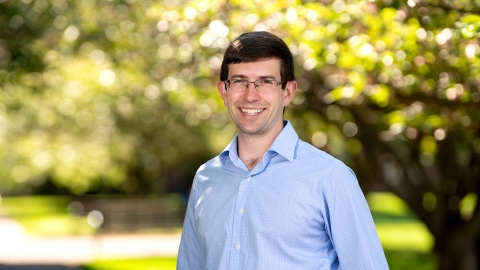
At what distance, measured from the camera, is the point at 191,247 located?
362 cm

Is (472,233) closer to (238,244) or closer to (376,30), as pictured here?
(376,30)

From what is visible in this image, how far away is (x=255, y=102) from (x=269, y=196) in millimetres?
376

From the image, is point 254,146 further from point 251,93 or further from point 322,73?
point 322,73

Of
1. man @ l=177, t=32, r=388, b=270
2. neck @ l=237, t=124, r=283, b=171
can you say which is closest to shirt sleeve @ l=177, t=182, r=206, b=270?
man @ l=177, t=32, r=388, b=270

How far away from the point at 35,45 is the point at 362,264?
29.5ft

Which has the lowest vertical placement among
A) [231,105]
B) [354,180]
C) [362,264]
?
[362,264]

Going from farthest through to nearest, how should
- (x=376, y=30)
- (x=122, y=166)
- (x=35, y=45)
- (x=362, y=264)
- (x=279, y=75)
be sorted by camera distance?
(x=122, y=166) → (x=35, y=45) → (x=376, y=30) → (x=279, y=75) → (x=362, y=264)

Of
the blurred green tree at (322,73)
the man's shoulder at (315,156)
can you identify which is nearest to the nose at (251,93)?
the man's shoulder at (315,156)

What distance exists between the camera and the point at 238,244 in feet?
10.6

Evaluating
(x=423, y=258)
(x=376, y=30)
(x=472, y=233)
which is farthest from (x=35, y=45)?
(x=423, y=258)

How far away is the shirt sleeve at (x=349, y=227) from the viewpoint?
10.3 feet

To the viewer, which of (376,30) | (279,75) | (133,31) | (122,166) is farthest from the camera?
(122,166)

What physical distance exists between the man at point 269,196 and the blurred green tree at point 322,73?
85.0 inches

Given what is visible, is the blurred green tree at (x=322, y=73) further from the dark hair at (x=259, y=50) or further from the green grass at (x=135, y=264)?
the green grass at (x=135, y=264)
